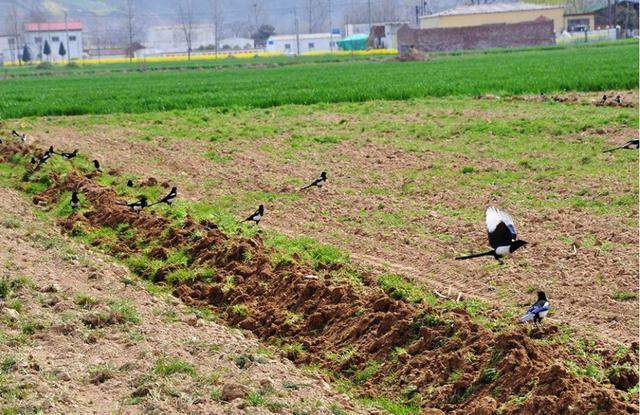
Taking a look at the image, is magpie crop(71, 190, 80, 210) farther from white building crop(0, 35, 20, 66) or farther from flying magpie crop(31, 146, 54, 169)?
white building crop(0, 35, 20, 66)

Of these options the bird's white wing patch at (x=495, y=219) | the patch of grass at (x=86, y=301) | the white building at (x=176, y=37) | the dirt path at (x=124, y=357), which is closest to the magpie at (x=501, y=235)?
the bird's white wing patch at (x=495, y=219)

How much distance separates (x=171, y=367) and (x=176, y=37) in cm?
17641

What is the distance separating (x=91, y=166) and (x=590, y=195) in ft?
28.0

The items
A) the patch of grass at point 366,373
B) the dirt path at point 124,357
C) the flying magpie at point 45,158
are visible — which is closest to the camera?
the dirt path at point 124,357

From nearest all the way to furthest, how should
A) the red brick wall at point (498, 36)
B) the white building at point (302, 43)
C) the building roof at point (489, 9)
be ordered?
the red brick wall at point (498, 36)
the building roof at point (489, 9)
the white building at point (302, 43)

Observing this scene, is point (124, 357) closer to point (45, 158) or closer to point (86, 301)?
point (86, 301)

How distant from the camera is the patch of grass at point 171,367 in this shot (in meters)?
7.67

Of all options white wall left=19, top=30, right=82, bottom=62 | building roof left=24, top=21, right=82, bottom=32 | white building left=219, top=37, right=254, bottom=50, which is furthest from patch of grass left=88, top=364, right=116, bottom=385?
white building left=219, top=37, right=254, bottom=50

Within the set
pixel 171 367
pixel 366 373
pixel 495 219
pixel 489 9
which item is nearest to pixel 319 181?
pixel 366 373

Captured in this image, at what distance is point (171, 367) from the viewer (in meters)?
7.72

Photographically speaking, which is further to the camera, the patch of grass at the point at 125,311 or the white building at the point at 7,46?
the white building at the point at 7,46

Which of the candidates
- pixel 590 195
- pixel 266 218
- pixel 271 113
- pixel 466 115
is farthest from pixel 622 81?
pixel 266 218

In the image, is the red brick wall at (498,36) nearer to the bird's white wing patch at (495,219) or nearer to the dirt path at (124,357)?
the dirt path at (124,357)

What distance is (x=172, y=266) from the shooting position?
11531 mm
